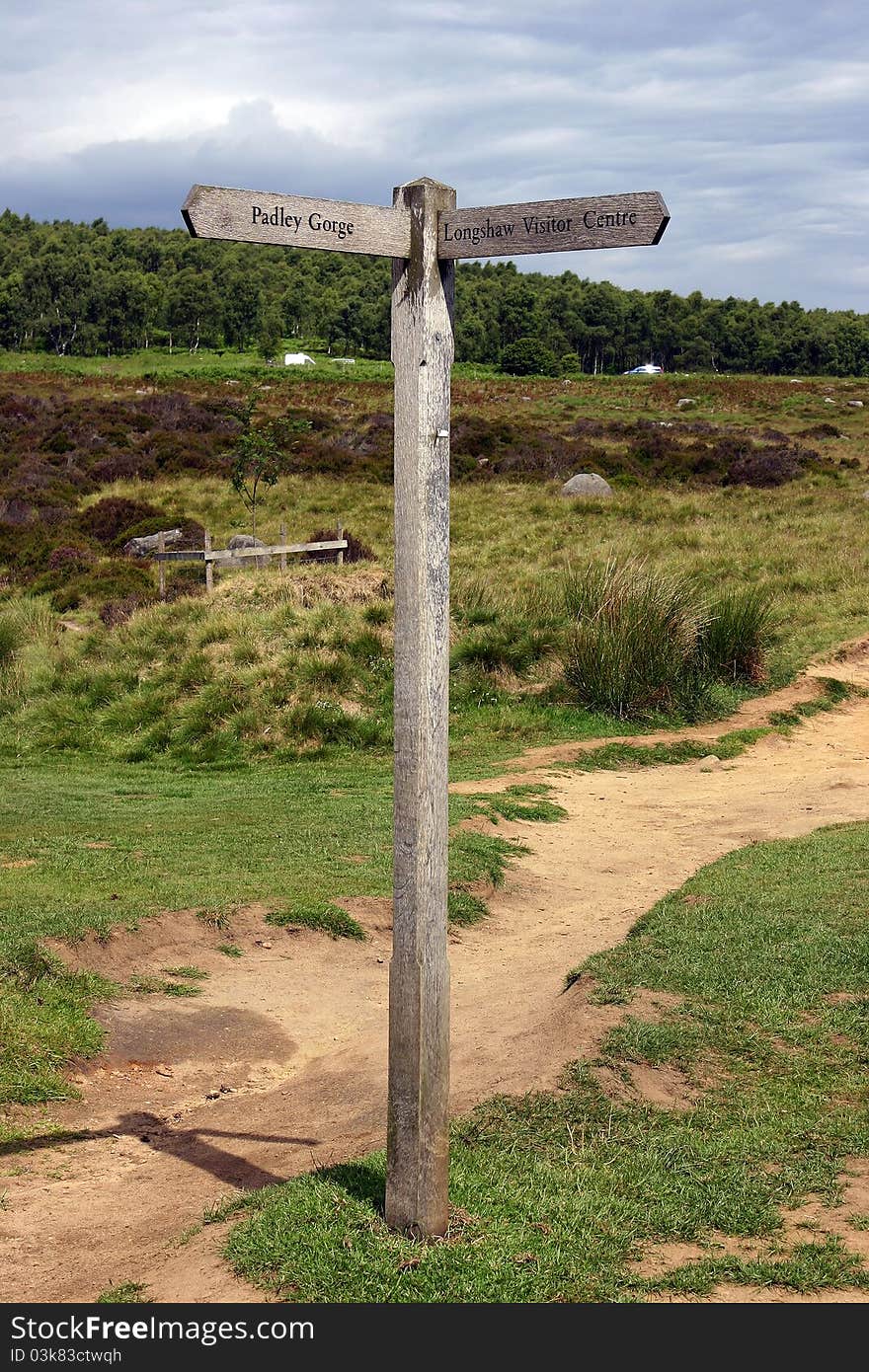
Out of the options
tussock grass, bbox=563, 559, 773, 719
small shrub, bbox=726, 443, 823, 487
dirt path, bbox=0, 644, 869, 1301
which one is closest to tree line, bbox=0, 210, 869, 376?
small shrub, bbox=726, 443, 823, 487

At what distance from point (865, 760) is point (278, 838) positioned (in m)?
7.19

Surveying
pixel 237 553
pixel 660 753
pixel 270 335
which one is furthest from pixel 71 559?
pixel 270 335

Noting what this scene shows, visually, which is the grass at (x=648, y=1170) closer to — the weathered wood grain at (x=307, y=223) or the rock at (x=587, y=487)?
the weathered wood grain at (x=307, y=223)

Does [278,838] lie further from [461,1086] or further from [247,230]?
[247,230]

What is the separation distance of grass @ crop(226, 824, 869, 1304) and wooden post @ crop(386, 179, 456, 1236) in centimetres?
28

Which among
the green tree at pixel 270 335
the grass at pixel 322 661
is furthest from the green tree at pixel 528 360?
the grass at pixel 322 661

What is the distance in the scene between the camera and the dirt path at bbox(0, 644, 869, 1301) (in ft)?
16.3

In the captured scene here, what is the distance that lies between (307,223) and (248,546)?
70.5 ft

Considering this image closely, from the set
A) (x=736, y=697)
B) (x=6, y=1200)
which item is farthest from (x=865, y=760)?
(x=6, y=1200)

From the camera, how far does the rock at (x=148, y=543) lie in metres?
26.8

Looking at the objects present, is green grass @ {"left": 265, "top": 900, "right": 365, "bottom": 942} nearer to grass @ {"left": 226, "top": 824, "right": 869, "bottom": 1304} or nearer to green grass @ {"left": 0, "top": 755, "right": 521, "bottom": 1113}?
green grass @ {"left": 0, "top": 755, "right": 521, "bottom": 1113}

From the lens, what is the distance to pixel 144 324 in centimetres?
9238

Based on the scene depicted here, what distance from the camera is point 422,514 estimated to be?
4.36 m

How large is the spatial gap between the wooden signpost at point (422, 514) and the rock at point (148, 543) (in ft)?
75.0
